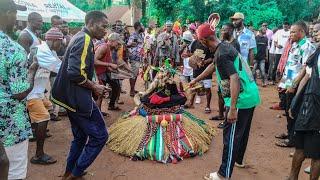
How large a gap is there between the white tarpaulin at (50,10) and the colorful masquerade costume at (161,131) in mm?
6012

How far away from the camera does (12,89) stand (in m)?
3.03

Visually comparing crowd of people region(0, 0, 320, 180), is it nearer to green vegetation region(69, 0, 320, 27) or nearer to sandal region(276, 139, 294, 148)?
sandal region(276, 139, 294, 148)

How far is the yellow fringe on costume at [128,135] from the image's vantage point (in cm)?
548

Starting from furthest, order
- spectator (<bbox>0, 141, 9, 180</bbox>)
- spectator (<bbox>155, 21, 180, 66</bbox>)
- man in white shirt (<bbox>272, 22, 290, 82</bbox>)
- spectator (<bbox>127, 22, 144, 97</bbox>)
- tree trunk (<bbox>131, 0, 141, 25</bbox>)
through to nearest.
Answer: tree trunk (<bbox>131, 0, 141, 25</bbox>) → man in white shirt (<bbox>272, 22, 290, 82</bbox>) → spectator (<bbox>127, 22, 144, 97</bbox>) → spectator (<bbox>155, 21, 180, 66</bbox>) → spectator (<bbox>0, 141, 9, 180</bbox>)

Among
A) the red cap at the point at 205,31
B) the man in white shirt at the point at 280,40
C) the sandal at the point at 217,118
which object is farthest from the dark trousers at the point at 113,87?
the man in white shirt at the point at 280,40

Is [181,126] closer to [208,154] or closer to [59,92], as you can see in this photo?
[208,154]

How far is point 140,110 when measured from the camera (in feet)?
19.2

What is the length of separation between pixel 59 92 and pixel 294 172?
2821 mm

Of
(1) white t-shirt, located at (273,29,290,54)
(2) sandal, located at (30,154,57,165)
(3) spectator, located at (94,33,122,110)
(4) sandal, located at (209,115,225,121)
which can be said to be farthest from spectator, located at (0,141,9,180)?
(1) white t-shirt, located at (273,29,290,54)

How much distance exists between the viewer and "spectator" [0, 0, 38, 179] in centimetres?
297

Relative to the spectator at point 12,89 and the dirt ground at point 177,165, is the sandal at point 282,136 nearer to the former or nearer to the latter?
the dirt ground at point 177,165

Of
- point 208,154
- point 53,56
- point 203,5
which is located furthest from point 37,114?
point 203,5

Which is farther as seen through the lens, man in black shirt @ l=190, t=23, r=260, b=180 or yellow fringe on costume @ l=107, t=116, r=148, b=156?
yellow fringe on costume @ l=107, t=116, r=148, b=156

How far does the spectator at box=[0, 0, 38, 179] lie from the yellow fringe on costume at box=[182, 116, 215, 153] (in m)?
2.91
